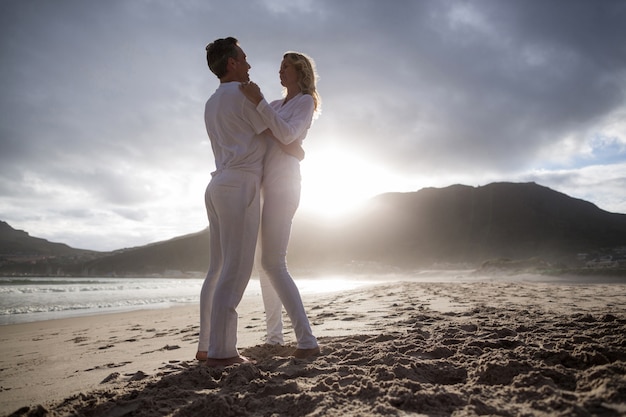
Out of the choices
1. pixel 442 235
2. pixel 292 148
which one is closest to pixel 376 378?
pixel 292 148

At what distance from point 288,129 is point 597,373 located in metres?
2.17

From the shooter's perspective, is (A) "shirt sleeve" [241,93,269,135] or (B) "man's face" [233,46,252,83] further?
(B) "man's face" [233,46,252,83]

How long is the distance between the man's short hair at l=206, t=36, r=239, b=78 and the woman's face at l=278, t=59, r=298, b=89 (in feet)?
1.51

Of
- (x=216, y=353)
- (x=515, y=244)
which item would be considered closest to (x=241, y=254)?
(x=216, y=353)

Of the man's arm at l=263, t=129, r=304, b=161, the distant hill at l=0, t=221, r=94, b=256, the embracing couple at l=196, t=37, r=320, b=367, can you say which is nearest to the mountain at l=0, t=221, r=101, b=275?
the distant hill at l=0, t=221, r=94, b=256

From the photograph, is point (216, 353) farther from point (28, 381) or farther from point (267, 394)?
point (28, 381)

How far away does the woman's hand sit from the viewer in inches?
102

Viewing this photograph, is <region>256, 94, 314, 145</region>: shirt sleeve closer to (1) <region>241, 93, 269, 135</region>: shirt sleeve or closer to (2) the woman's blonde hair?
(1) <region>241, 93, 269, 135</region>: shirt sleeve

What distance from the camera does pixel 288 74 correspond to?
10.1 ft

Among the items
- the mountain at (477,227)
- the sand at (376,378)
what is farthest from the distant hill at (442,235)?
the sand at (376,378)

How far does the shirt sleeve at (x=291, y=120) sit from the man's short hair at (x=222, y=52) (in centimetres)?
48

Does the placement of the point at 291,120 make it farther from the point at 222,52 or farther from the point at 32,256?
the point at 32,256

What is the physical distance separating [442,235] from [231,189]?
6227cm

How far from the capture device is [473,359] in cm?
220
